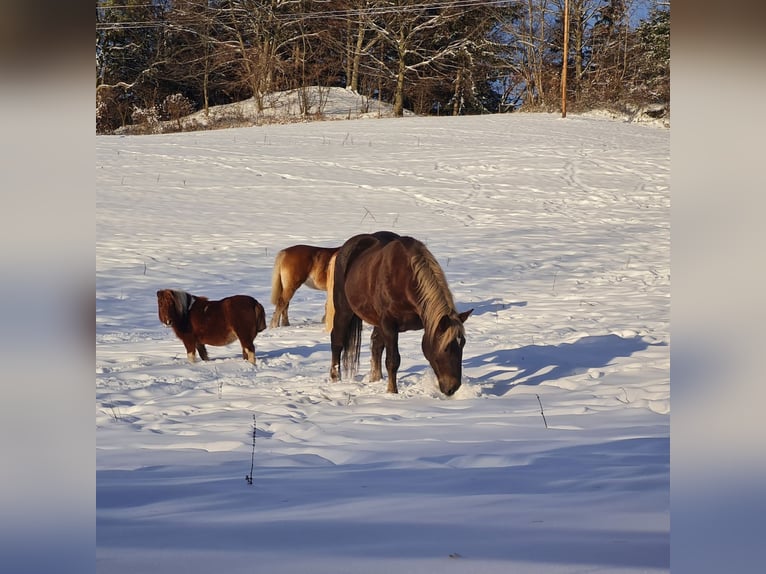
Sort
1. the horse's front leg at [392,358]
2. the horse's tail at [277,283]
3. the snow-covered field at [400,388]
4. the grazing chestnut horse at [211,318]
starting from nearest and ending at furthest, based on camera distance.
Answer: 1. the snow-covered field at [400,388]
2. the horse's front leg at [392,358]
3. the grazing chestnut horse at [211,318]
4. the horse's tail at [277,283]

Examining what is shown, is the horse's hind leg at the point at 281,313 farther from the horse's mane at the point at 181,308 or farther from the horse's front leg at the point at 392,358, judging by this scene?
the horse's front leg at the point at 392,358

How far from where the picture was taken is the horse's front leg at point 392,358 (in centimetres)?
582

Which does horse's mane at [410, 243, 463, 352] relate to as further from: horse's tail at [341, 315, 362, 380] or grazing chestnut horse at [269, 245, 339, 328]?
grazing chestnut horse at [269, 245, 339, 328]

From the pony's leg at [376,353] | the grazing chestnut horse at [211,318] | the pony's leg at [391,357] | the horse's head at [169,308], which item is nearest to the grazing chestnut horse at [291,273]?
the grazing chestnut horse at [211,318]

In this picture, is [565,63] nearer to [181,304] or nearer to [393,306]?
[181,304]

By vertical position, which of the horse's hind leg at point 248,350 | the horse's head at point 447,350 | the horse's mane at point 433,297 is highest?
the horse's mane at point 433,297

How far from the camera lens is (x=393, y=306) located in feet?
19.0

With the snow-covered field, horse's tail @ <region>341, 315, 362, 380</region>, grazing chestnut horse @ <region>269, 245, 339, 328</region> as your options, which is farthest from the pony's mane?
grazing chestnut horse @ <region>269, 245, 339, 328</region>

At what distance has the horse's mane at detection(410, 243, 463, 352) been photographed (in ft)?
17.9

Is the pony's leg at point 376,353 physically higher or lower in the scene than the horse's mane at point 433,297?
lower

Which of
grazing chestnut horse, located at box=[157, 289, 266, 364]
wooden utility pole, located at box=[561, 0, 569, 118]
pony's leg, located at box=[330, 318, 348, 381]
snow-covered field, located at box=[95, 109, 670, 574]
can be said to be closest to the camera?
snow-covered field, located at box=[95, 109, 670, 574]

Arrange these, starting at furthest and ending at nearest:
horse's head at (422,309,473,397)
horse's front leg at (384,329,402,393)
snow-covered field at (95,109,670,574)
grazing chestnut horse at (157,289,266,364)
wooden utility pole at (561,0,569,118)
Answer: wooden utility pole at (561,0,569,118) → grazing chestnut horse at (157,289,266,364) → horse's front leg at (384,329,402,393) → horse's head at (422,309,473,397) → snow-covered field at (95,109,670,574)

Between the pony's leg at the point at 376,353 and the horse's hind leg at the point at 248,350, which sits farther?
the horse's hind leg at the point at 248,350

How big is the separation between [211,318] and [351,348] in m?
1.18
